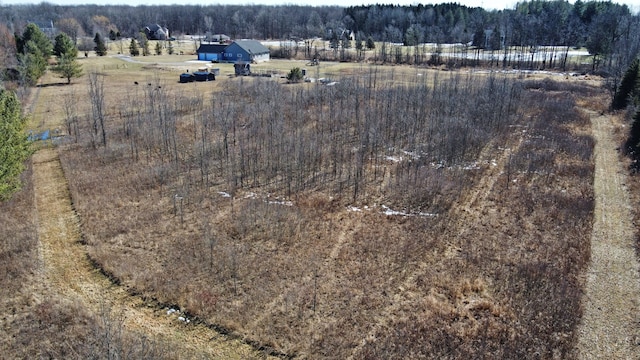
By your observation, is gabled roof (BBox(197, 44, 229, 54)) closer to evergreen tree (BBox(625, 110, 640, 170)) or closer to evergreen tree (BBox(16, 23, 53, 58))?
evergreen tree (BBox(16, 23, 53, 58))

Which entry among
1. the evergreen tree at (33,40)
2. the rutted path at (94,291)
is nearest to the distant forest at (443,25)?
the evergreen tree at (33,40)

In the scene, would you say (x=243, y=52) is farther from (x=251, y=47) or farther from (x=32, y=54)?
(x=32, y=54)

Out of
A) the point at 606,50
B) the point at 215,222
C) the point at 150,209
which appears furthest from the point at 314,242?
the point at 606,50

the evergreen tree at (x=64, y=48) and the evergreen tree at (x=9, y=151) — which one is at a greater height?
the evergreen tree at (x=64, y=48)

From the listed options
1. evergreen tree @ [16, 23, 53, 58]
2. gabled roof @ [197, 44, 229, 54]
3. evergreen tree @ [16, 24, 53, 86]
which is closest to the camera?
evergreen tree @ [16, 24, 53, 86]

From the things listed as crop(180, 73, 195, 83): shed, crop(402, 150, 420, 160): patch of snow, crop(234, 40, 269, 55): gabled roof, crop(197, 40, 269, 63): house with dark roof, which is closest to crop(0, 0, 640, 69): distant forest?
crop(234, 40, 269, 55): gabled roof

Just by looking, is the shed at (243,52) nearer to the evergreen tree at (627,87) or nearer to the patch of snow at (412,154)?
the patch of snow at (412,154)
